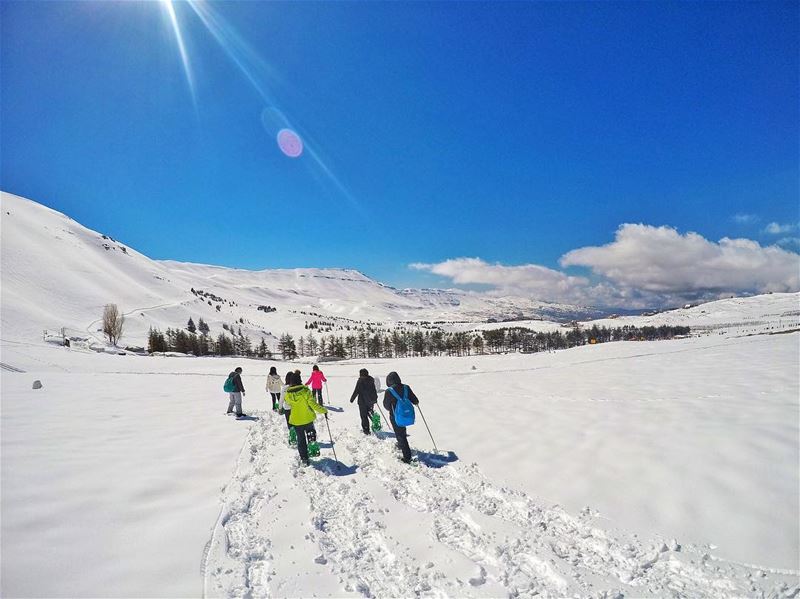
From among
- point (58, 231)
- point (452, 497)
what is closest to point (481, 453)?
point (452, 497)

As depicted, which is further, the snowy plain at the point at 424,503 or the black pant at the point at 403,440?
the black pant at the point at 403,440

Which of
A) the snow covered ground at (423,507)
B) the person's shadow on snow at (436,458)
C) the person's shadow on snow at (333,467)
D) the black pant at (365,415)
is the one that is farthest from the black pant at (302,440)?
the person's shadow on snow at (436,458)

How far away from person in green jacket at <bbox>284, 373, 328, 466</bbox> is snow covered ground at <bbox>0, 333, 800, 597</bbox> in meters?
0.68

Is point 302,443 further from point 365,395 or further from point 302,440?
point 365,395

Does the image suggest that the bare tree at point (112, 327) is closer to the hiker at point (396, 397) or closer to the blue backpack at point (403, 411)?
the hiker at point (396, 397)

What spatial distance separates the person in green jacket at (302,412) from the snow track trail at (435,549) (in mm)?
1155

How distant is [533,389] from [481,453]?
1040cm

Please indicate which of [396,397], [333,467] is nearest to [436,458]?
[396,397]

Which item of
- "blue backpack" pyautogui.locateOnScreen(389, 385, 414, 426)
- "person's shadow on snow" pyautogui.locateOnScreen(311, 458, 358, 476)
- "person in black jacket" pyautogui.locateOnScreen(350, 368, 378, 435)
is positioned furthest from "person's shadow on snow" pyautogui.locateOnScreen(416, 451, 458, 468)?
"person in black jacket" pyautogui.locateOnScreen(350, 368, 378, 435)

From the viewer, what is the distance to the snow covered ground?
485 centimetres

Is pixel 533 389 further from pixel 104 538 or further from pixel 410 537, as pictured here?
pixel 104 538

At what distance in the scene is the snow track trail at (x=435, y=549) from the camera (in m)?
4.83

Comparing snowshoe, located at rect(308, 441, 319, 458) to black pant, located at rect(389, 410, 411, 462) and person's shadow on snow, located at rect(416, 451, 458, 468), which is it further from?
person's shadow on snow, located at rect(416, 451, 458, 468)

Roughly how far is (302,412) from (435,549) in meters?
5.08
